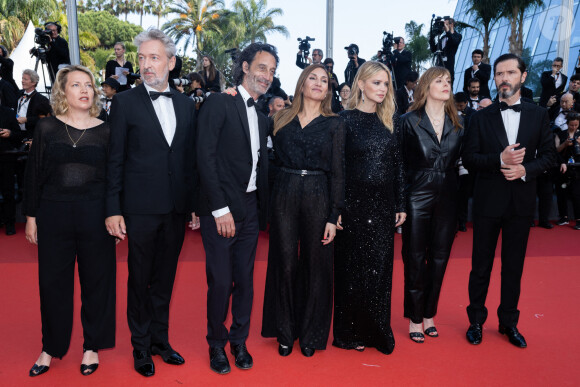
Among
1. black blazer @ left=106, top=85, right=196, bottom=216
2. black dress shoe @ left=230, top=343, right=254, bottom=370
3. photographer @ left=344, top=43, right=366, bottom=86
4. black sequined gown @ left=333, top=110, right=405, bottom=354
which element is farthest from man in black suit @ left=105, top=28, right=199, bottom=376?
photographer @ left=344, top=43, right=366, bottom=86

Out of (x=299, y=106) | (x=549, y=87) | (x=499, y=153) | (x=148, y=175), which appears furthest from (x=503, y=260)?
(x=549, y=87)

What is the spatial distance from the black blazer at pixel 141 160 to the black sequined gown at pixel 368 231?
1.11 m

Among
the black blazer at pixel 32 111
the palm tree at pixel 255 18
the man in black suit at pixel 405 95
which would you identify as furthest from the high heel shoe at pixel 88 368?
the palm tree at pixel 255 18

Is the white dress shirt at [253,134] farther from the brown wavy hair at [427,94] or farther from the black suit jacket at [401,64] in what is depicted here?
the black suit jacket at [401,64]

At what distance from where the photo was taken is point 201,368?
2822 millimetres

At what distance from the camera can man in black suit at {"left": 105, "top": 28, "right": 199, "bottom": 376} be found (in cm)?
261

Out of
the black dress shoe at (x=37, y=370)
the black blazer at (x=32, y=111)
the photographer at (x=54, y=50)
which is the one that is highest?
the photographer at (x=54, y=50)

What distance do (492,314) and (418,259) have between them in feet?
3.37

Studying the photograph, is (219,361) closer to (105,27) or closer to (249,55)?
(249,55)

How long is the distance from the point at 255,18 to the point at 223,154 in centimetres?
3041

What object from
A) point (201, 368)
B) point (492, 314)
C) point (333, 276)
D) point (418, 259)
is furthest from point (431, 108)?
point (201, 368)

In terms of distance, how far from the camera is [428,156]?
10.2 feet

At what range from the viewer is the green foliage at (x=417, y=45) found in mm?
31062

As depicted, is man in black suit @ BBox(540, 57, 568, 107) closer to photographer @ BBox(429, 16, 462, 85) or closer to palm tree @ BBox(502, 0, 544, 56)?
photographer @ BBox(429, 16, 462, 85)
